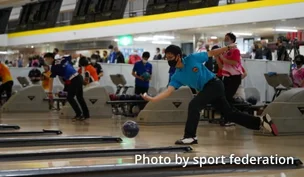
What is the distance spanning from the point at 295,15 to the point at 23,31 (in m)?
17.1

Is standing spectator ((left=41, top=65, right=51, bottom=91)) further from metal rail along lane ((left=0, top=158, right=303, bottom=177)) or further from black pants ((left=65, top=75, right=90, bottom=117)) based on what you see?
metal rail along lane ((left=0, top=158, right=303, bottom=177))

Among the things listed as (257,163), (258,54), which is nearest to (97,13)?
(258,54)

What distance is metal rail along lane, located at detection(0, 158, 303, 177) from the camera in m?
4.32

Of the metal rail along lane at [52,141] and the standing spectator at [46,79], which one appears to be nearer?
the metal rail along lane at [52,141]

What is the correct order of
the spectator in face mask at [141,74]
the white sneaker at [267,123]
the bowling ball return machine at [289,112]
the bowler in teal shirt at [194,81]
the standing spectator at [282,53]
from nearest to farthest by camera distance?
the bowler in teal shirt at [194,81]
the white sneaker at [267,123]
the bowling ball return machine at [289,112]
the spectator in face mask at [141,74]
the standing spectator at [282,53]

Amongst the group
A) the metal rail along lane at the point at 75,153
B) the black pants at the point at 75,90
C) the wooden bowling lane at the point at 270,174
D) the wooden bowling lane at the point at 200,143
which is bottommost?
the wooden bowling lane at the point at 200,143

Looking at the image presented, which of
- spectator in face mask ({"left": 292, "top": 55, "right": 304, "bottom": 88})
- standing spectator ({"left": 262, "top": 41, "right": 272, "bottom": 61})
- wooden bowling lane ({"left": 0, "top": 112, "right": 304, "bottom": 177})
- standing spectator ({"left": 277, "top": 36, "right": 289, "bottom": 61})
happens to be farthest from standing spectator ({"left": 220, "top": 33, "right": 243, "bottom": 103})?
standing spectator ({"left": 262, "top": 41, "right": 272, "bottom": 61})

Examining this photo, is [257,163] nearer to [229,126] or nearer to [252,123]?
[252,123]

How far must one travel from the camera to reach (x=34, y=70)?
1769 cm

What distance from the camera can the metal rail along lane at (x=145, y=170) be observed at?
432cm

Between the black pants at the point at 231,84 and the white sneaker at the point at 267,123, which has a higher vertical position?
the black pants at the point at 231,84

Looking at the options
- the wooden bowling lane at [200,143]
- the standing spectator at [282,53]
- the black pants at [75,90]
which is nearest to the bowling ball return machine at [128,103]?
the black pants at [75,90]

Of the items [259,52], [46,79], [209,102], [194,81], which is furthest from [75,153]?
[259,52]

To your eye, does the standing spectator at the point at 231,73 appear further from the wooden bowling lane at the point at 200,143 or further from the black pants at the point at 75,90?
the black pants at the point at 75,90
